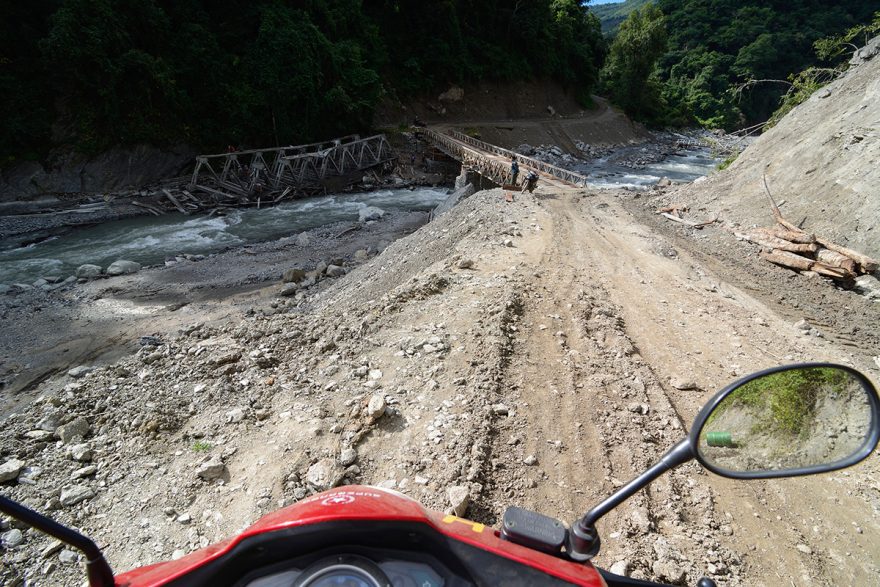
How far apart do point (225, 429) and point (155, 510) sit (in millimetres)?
744

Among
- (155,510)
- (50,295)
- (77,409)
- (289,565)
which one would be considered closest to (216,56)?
(50,295)

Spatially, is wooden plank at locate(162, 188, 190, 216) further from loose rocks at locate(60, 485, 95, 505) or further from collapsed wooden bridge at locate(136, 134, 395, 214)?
loose rocks at locate(60, 485, 95, 505)

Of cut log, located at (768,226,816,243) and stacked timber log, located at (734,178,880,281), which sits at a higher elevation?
cut log, located at (768,226,816,243)

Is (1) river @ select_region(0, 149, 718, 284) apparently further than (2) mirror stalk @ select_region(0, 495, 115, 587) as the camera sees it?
Yes

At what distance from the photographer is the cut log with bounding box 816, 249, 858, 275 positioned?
786 centimetres

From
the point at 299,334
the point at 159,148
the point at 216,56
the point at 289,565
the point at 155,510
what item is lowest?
the point at 155,510

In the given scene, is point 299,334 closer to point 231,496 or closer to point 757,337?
point 231,496

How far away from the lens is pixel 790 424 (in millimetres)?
1757

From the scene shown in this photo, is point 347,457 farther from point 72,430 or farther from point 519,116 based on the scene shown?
point 519,116

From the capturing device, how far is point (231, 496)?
296 centimetres

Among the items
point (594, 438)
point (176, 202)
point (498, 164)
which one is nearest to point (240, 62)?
point (176, 202)

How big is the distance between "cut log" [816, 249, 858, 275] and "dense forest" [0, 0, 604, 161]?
2243 cm

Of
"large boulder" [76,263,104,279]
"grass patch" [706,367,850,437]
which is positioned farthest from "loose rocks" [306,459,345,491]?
"large boulder" [76,263,104,279]

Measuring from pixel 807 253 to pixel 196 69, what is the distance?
25.4 meters
